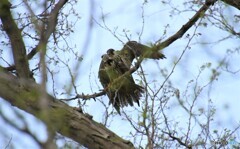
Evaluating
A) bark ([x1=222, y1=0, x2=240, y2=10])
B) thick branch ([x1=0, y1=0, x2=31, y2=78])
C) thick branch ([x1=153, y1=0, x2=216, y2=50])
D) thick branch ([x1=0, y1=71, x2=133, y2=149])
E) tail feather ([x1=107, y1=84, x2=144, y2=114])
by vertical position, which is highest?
bark ([x1=222, y1=0, x2=240, y2=10])

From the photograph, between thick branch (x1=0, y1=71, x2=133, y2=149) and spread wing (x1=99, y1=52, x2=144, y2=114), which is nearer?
thick branch (x1=0, y1=71, x2=133, y2=149)

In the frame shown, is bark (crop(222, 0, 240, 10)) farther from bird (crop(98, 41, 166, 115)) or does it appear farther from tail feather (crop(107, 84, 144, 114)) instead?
tail feather (crop(107, 84, 144, 114))

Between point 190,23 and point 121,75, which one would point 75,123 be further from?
point 190,23

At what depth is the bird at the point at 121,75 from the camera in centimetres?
500

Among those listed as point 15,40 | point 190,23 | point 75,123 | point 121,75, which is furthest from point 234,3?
point 15,40

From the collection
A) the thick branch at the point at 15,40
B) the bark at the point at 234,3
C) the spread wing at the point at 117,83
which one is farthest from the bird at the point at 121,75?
the thick branch at the point at 15,40

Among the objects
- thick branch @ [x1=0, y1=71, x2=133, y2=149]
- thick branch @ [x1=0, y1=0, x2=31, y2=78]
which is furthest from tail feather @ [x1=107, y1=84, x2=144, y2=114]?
thick branch @ [x1=0, y1=0, x2=31, y2=78]

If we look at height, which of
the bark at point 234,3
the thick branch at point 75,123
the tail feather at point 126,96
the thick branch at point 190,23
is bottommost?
the thick branch at point 75,123

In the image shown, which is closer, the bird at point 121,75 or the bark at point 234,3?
the bird at point 121,75

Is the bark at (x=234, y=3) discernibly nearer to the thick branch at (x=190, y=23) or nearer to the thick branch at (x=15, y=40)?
the thick branch at (x=190, y=23)

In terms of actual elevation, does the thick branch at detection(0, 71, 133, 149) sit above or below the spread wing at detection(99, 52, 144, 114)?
below

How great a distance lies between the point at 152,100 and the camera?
4438mm

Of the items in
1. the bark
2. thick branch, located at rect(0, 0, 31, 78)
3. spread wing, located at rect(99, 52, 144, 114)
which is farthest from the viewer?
the bark

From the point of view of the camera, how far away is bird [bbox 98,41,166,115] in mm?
5004
